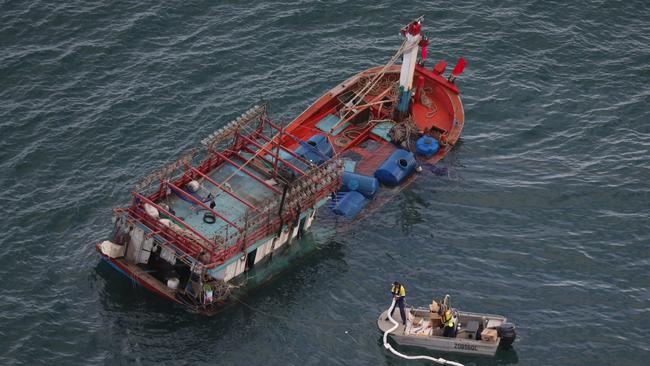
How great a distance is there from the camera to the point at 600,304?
202 ft

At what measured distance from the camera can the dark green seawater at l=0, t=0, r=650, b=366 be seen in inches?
2339

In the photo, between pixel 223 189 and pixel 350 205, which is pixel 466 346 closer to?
pixel 350 205

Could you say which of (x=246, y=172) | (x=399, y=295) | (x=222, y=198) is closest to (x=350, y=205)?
(x=246, y=172)

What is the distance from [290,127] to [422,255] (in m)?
15.1

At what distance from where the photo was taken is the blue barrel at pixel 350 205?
220 feet

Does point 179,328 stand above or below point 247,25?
below

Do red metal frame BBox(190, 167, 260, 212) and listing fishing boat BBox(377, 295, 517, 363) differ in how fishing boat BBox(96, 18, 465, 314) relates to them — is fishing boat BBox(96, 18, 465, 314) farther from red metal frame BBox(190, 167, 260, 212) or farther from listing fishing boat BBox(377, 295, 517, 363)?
listing fishing boat BBox(377, 295, 517, 363)

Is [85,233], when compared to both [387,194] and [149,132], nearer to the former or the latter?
[149,132]

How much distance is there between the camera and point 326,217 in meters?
67.4

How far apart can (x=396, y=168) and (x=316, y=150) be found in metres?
5.69

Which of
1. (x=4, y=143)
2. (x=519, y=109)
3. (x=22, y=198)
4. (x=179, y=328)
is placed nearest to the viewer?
(x=179, y=328)

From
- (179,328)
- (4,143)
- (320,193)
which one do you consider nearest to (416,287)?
(320,193)

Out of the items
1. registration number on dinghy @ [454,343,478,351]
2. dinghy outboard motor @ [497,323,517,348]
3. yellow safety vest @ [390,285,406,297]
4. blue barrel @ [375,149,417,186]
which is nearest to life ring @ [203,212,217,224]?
yellow safety vest @ [390,285,406,297]

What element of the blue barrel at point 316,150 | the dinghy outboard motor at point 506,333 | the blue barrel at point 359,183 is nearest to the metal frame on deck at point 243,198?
the blue barrel at point 316,150
